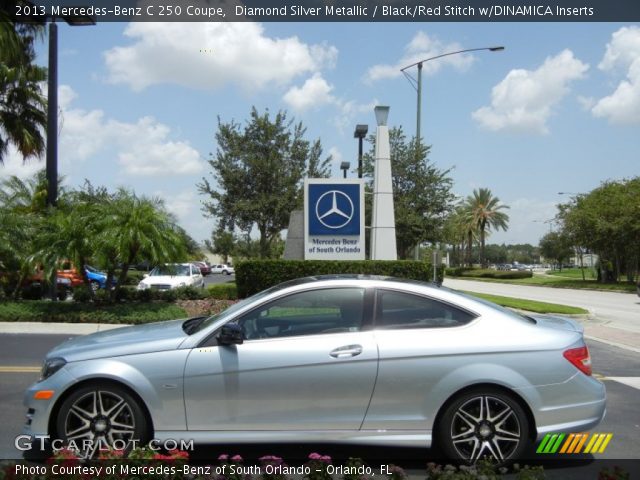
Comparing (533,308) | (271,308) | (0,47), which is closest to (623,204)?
(533,308)

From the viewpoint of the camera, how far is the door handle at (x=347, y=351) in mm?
4648

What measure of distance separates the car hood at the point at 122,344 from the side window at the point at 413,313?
1.64 meters

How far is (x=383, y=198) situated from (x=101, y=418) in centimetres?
1585

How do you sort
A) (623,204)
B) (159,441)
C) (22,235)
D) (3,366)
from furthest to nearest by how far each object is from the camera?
(623,204), (22,235), (3,366), (159,441)

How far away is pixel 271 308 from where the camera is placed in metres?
4.99

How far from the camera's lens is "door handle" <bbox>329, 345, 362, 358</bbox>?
4648mm

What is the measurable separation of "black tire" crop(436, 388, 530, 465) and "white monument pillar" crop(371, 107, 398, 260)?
15013mm

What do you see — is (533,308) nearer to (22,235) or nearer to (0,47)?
(22,235)

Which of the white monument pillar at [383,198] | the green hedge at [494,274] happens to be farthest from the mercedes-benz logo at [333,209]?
the green hedge at [494,274]

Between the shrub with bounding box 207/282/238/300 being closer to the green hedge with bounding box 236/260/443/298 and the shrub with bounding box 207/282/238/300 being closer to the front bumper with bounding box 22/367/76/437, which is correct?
the green hedge with bounding box 236/260/443/298

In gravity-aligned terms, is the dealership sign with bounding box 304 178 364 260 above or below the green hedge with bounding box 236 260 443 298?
above

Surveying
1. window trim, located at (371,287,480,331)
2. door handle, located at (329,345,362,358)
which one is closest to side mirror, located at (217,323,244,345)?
door handle, located at (329,345,362,358)

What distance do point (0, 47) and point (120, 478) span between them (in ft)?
48.7

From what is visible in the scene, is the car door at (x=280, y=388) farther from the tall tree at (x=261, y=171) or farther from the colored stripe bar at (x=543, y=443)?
the tall tree at (x=261, y=171)
